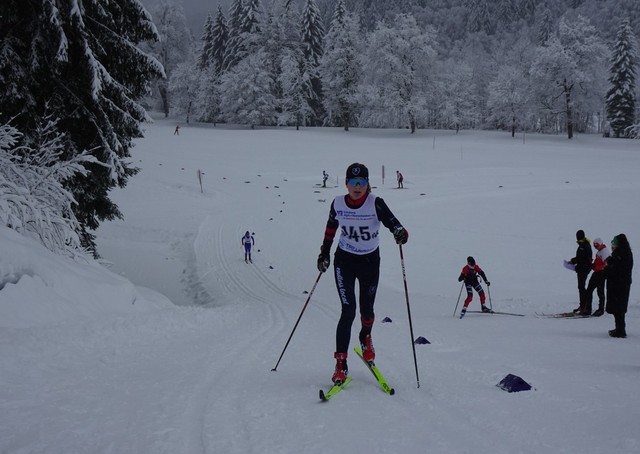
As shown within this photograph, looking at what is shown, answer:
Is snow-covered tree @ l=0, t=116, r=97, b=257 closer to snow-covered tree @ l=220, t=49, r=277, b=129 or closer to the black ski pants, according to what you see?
the black ski pants

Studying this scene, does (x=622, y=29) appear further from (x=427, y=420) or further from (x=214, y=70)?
(x=427, y=420)

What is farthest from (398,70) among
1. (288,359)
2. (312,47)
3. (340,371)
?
(340,371)

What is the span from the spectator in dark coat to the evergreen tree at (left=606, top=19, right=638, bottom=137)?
185 ft

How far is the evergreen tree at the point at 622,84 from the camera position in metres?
52.1

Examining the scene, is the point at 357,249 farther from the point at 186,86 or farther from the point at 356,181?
the point at 186,86

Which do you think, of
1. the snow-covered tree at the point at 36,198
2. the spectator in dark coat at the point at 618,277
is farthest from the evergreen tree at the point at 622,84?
the snow-covered tree at the point at 36,198

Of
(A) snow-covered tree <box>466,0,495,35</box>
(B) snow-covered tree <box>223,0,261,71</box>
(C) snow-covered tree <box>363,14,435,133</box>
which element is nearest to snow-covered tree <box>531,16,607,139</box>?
(C) snow-covered tree <box>363,14,435,133</box>

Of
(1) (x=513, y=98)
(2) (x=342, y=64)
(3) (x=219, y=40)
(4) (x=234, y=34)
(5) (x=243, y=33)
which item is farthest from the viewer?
(3) (x=219, y=40)

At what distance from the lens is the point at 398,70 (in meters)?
52.2

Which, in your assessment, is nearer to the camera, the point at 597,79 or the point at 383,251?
the point at 383,251

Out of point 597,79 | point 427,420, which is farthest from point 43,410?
point 597,79

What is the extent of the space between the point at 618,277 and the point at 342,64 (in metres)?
53.3

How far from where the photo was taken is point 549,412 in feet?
12.1

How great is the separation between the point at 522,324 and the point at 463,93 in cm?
6097
